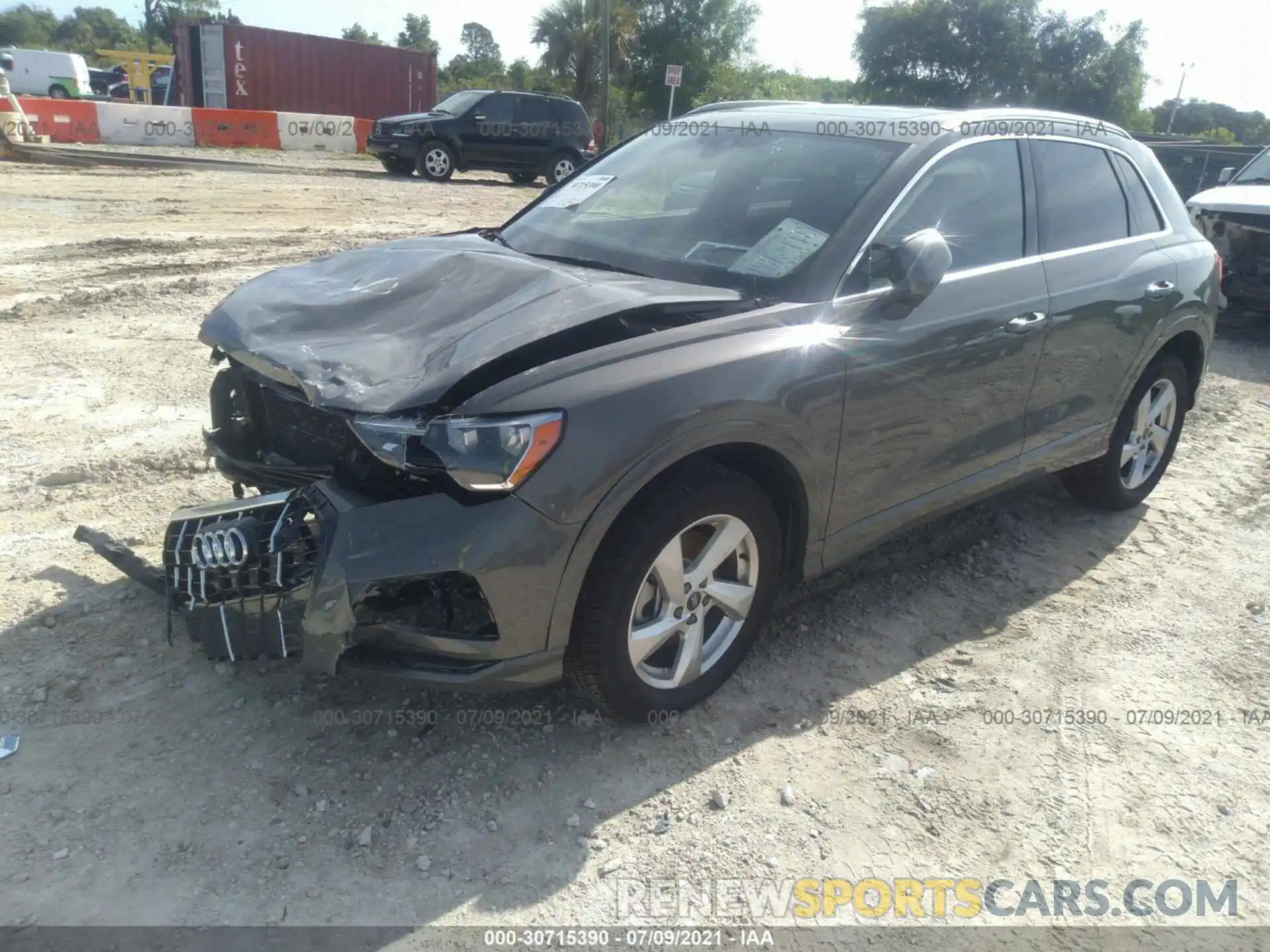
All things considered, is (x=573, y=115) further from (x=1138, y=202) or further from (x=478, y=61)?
(x=478, y=61)

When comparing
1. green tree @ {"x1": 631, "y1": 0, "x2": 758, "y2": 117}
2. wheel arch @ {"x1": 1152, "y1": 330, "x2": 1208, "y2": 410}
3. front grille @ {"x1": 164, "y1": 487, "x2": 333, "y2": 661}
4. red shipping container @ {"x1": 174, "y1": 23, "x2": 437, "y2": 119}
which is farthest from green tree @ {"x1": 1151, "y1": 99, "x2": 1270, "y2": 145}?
front grille @ {"x1": 164, "y1": 487, "x2": 333, "y2": 661}

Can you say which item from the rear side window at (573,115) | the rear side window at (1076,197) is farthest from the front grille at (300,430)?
the rear side window at (573,115)

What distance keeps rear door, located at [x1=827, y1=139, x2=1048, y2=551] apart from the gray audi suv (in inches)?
0.5

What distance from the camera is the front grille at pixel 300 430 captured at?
305 cm

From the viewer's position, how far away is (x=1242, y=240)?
8.99 m

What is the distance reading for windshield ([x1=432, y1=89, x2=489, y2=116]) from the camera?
19.0m

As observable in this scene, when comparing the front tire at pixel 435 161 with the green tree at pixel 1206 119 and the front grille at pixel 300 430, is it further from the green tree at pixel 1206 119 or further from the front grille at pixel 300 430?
the green tree at pixel 1206 119

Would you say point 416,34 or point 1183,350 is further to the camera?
point 416,34

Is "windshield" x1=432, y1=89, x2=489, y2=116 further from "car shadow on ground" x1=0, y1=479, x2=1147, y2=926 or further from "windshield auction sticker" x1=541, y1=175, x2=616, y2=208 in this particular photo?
"car shadow on ground" x1=0, y1=479, x2=1147, y2=926

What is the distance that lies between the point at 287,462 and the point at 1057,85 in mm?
55498

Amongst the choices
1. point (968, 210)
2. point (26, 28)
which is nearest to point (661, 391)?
point (968, 210)

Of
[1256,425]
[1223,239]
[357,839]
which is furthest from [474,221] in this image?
[357,839]

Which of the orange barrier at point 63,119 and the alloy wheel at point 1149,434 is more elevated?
the orange barrier at point 63,119

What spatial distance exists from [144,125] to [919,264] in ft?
75.2
